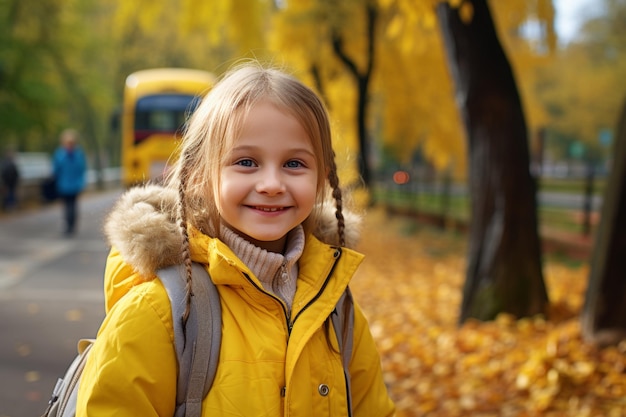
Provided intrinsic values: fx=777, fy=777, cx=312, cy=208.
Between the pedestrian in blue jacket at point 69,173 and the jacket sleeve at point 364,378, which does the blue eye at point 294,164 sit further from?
the pedestrian in blue jacket at point 69,173

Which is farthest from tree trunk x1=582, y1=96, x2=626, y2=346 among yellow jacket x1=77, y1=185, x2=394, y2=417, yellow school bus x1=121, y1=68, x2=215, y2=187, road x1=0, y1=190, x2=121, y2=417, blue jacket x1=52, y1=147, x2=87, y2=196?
yellow school bus x1=121, y1=68, x2=215, y2=187

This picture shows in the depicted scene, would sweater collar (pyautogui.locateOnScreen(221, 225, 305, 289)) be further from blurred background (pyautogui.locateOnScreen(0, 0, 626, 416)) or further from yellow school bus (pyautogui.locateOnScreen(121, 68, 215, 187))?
yellow school bus (pyautogui.locateOnScreen(121, 68, 215, 187))

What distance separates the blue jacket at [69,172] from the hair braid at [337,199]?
42.2 ft

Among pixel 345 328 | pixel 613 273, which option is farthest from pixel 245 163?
pixel 613 273

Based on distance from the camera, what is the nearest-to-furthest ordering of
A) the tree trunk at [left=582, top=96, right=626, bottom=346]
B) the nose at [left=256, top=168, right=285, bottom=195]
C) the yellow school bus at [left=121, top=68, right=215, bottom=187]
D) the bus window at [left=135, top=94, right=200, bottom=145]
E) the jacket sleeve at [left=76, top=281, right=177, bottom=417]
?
the jacket sleeve at [left=76, top=281, right=177, bottom=417] → the nose at [left=256, top=168, right=285, bottom=195] → the tree trunk at [left=582, top=96, right=626, bottom=346] → the yellow school bus at [left=121, top=68, right=215, bottom=187] → the bus window at [left=135, top=94, right=200, bottom=145]

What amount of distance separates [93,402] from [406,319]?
641 centimetres

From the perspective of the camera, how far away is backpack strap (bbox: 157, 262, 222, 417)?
1.75m

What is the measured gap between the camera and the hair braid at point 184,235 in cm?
179

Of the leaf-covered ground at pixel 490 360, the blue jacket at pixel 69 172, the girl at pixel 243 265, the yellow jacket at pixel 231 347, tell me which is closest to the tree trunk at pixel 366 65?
the blue jacket at pixel 69 172

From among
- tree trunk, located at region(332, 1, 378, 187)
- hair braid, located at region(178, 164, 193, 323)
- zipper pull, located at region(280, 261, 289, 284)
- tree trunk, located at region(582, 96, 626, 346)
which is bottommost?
tree trunk, located at region(582, 96, 626, 346)

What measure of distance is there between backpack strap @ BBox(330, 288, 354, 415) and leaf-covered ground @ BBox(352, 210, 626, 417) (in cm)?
46

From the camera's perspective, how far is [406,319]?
26.0 ft

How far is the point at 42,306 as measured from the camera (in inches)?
308

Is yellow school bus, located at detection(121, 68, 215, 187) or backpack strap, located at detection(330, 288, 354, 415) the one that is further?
yellow school bus, located at detection(121, 68, 215, 187)
